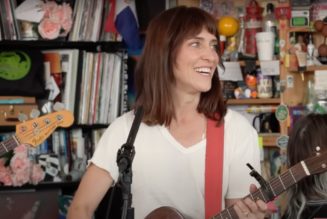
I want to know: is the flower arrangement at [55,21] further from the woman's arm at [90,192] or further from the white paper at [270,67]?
the woman's arm at [90,192]


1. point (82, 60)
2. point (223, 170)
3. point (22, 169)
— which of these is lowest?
point (22, 169)

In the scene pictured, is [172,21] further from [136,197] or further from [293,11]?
[293,11]

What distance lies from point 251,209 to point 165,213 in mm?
249

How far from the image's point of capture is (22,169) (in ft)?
9.30

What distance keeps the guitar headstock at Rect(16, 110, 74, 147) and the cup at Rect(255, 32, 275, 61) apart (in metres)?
1.10

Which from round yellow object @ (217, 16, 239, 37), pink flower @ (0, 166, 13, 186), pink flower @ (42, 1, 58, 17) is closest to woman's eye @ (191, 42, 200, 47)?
round yellow object @ (217, 16, 239, 37)

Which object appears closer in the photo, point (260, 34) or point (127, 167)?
point (127, 167)

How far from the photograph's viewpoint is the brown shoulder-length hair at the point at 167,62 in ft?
5.61

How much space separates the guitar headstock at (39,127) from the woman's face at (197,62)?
655 millimetres

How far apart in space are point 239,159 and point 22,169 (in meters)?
1.48

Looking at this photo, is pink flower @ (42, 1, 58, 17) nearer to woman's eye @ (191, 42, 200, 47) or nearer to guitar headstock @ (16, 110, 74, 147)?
guitar headstock @ (16, 110, 74, 147)

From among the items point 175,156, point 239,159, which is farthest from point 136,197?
point 239,159

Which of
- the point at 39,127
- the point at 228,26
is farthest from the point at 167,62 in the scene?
the point at 228,26

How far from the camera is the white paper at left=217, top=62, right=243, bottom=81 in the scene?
116 inches
